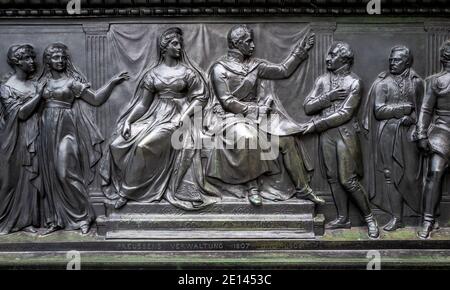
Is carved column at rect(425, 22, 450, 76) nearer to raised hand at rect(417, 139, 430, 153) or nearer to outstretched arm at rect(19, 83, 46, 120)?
raised hand at rect(417, 139, 430, 153)

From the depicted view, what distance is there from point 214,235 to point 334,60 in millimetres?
2039

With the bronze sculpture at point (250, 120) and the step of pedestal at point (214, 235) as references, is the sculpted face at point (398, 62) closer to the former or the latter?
the bronze sculpture at point (250, 120)

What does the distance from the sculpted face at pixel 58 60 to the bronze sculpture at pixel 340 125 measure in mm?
2390

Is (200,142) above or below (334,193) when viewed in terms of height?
above

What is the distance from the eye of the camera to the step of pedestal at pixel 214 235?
5520 millimetres

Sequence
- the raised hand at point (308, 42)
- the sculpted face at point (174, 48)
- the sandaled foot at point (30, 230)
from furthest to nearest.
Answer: the sandaled foot at point (30, 230) < the raised hand at point (308, 42) < the sculpted face at point (174, 48)

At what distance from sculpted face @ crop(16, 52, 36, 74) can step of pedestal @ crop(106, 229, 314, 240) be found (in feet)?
5.86

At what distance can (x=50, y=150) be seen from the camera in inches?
224

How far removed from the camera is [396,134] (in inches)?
221

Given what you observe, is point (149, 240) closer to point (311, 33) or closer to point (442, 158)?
point (311, 33)

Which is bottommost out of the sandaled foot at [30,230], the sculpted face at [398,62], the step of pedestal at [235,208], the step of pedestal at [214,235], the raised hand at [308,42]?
the step of pedestal at [214,235]

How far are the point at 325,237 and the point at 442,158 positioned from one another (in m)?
1.35

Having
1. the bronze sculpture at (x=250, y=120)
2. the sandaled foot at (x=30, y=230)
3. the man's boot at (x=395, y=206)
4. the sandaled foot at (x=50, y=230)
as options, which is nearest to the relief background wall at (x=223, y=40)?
the bronze sculpture at (x=250, y=120)
